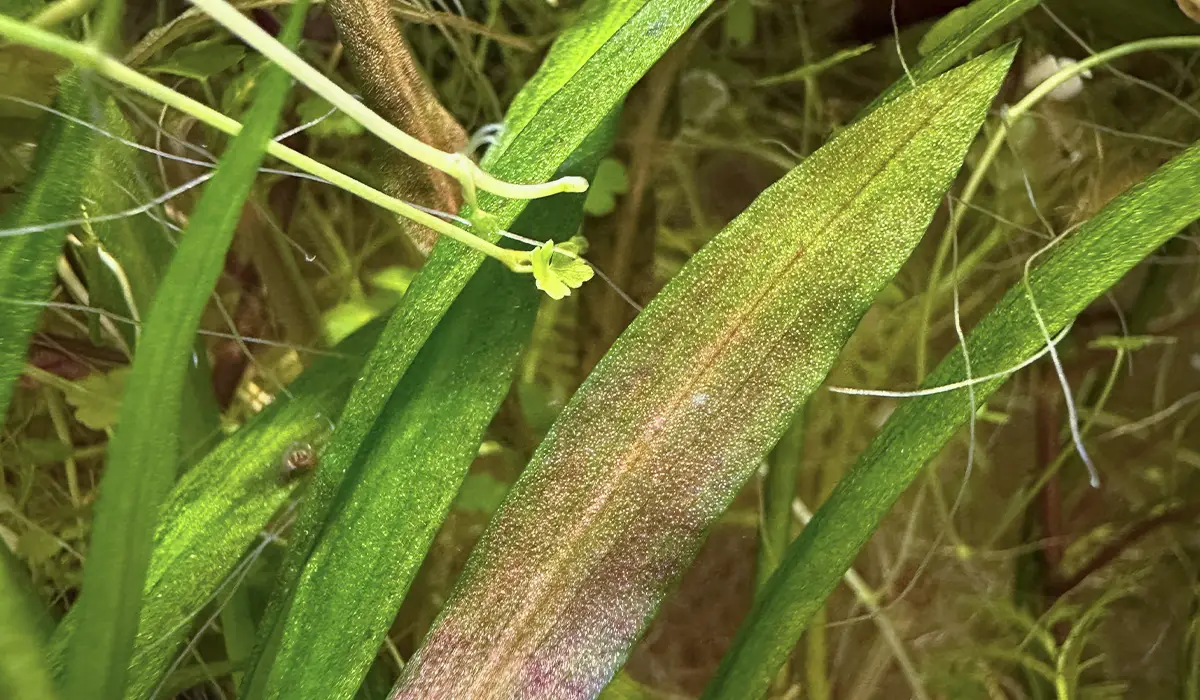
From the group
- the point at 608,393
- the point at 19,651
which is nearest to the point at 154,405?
the point at 19,651

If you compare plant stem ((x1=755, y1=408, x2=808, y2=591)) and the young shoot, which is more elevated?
the young shoot

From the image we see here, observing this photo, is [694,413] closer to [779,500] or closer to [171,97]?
[779,500]

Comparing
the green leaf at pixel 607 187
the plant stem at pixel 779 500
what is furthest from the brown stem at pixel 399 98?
the plant stem at pixel 779 500

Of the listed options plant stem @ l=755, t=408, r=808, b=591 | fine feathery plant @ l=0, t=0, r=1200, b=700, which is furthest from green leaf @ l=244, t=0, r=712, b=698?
plant stem @ l=755, t=408, r=808, b=591

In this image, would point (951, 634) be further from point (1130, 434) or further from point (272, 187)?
point (272, 187)

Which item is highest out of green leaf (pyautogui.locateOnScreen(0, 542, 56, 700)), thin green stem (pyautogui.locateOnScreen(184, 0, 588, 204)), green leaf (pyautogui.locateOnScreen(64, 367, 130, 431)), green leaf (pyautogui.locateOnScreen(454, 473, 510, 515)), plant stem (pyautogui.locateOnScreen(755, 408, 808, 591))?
thin green stem (pyautogui.locateOnScreen(184, 0, 588, 204))

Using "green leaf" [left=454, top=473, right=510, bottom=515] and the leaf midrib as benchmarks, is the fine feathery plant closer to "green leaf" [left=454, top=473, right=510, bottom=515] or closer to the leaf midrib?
the leaf midrib

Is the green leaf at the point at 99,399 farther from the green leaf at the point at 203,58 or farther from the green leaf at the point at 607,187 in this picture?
the green leaf at the point at 607,187
